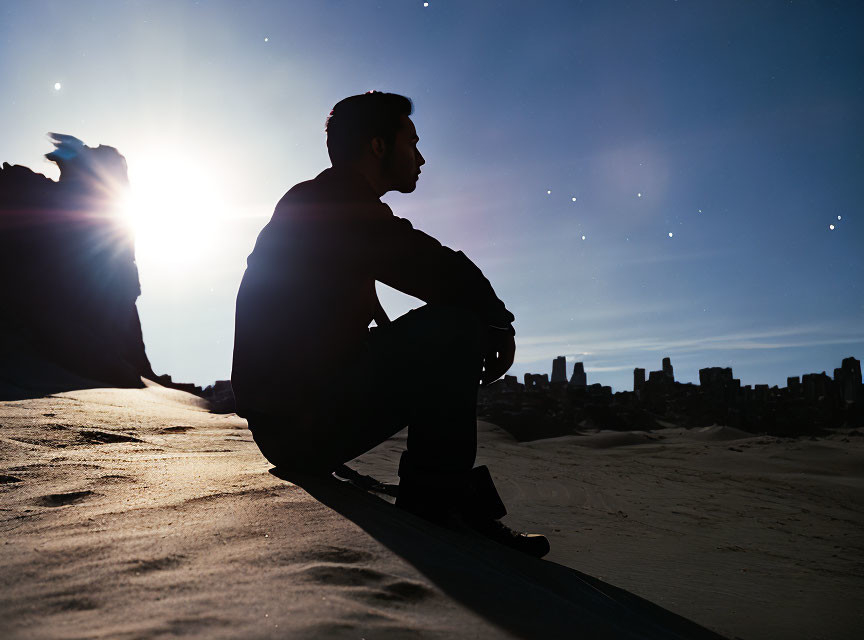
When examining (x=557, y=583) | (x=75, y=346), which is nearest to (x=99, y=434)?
(x=557, y=583)

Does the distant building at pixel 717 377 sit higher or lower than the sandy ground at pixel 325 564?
higher

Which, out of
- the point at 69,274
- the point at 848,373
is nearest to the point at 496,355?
the point at 69,274

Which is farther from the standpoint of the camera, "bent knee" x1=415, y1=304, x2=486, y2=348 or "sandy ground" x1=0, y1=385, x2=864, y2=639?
"bent knee" x1=415, y1=304, x2=486, y2=348

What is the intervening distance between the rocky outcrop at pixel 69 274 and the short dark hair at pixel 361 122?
11.1 m

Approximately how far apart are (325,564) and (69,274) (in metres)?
21.5

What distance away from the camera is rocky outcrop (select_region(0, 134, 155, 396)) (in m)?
14.4

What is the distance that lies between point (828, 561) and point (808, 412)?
80.5ft

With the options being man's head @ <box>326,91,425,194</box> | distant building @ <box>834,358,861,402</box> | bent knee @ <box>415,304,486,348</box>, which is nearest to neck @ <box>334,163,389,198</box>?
man's head @ <box>326,91,425,194</box>

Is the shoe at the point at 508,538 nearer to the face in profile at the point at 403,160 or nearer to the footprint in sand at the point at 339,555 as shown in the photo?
the footprint in sand at the point at 339,555

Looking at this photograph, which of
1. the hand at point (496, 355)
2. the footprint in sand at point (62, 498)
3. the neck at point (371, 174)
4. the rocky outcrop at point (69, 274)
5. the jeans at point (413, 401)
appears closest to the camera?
the footprint in sand at point (62, 498)

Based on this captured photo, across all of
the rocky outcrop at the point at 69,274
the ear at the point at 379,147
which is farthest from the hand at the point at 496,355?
the rocky outcrop at the point at 69,274

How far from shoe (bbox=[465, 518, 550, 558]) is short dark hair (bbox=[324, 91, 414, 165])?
142cm

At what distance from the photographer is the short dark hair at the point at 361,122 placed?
2045 mm

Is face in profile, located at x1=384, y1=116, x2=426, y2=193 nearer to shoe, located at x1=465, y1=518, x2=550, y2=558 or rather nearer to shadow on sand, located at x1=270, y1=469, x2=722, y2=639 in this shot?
shadow on sand, located at x1=270, y1=469, x2=722, y2=639
